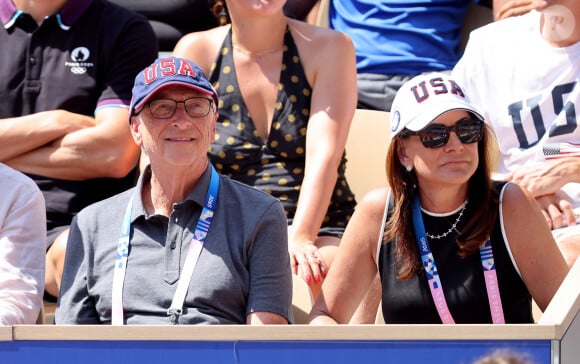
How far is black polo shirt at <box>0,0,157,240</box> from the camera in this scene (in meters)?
3.85

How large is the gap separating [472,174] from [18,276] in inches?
47.8

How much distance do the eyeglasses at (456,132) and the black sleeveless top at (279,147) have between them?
905 mm

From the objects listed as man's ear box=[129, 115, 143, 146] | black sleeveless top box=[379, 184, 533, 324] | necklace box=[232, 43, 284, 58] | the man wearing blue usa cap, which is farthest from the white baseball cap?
necklace box=[232, 43, 284, 58]

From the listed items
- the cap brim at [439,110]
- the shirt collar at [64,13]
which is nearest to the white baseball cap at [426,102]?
the cap brim at [439,110]

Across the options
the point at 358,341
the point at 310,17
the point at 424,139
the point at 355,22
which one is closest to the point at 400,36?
the point at 355,22

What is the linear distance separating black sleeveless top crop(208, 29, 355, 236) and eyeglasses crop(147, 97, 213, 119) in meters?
0.66

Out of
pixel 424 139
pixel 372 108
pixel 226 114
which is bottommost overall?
pixel 372 108

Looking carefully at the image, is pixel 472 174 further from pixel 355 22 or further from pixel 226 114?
pixel 355 22

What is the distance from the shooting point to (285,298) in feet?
9.50

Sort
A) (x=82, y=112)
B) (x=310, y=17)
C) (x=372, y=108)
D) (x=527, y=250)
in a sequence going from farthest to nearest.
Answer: (x=310, y=17), (x=372, y=108), (x=82, y=112), (x=527, y=250)

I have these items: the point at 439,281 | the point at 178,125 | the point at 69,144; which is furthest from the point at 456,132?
the point at 69,144

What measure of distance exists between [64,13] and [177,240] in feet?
4.47

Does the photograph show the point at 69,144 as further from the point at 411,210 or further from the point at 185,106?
the point at 411,210

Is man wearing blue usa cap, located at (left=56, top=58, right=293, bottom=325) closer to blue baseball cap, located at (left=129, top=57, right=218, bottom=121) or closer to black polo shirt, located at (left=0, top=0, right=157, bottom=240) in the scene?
Result: blue baseball cap, located at (left=129, top=57, right=218, bottom=121)
